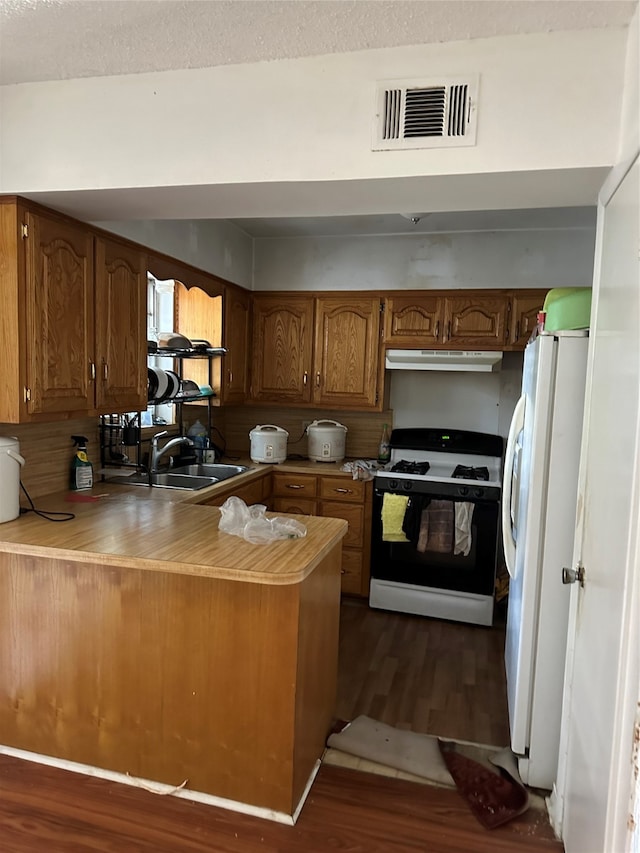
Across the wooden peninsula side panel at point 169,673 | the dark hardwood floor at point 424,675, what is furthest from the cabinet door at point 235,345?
the wooden peninsula side panel at point 169,673

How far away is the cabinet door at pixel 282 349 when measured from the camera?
4012 mm

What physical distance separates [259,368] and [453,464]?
5.12 ft

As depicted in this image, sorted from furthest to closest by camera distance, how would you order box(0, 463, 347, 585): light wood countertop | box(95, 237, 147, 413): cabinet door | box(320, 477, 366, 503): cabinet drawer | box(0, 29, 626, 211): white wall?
1. box(320, 477, 366, 503): cabinet drawer
2. box(95, 237, 147, 413): cabinet door
3. box(0, 463, 347, 585): light wood countertop
4. box(0, 29, 626, 211): white wall

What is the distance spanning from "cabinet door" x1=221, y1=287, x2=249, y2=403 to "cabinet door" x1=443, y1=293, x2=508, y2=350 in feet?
4.64

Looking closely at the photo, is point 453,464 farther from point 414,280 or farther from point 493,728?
point 493,728

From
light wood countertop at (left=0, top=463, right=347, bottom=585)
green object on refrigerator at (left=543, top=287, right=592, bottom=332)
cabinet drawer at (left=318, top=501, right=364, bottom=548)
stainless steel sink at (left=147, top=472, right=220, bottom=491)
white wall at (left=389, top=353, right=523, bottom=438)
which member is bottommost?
cabinet drawer at (left=318, top=501, right=364, bottom=548)

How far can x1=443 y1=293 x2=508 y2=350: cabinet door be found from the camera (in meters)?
3.60

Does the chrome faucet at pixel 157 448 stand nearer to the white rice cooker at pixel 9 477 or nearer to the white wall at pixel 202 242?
the white rice cooker at pixel 9 477

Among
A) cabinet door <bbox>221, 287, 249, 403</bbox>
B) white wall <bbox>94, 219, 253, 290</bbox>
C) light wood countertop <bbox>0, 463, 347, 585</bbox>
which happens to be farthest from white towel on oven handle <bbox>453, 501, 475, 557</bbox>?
white wall <bbox>94, 219, 253, 290</bbox>

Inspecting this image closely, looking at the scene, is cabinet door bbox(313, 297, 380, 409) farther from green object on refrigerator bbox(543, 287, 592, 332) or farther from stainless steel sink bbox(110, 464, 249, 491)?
green object on refrigerator bbox(543, 287, 592, 332)

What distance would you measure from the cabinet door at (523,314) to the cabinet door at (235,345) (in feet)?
5.99

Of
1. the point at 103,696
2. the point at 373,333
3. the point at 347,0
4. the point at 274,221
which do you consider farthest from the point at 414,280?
the point at 103,696

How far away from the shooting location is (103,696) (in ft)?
6.41

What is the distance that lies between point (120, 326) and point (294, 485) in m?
1.66
